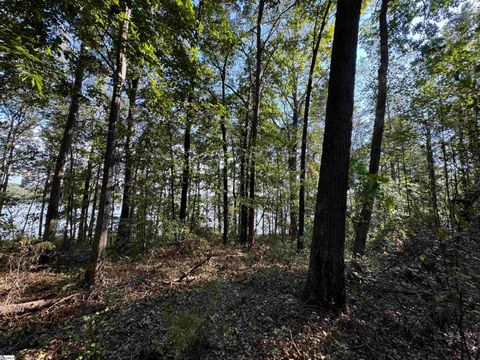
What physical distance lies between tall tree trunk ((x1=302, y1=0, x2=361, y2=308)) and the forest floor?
0.38 m

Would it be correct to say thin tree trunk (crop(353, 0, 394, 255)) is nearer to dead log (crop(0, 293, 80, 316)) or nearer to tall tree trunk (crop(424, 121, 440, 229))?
tall tree trunk (crop(424, 121, 440, 229))

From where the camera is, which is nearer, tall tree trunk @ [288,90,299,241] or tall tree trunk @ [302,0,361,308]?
tall tree trunk @ [302,0,361,308]

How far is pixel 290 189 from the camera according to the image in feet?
36.0

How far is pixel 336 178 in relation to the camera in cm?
361

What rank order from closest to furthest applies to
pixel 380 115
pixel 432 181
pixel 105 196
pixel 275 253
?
pixel 432 181 → pixel 105 196 → pixel 380 115 → pixel 275 253

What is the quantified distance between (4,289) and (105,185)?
2646mm

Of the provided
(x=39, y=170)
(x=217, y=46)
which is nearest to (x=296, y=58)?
(x=217, y=46)

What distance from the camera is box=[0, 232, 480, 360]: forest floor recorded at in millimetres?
2658

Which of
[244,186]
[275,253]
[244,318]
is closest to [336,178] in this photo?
[244,318]

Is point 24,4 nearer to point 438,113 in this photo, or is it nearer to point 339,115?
point 339,115

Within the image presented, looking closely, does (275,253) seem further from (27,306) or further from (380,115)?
(27,306)

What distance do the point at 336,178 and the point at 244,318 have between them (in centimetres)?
275

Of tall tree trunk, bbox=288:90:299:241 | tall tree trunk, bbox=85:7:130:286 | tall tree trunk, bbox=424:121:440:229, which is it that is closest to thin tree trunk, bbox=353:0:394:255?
tall tree trunk, bbox=424:121:440:229

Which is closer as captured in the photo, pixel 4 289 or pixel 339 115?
pixel 339 115
